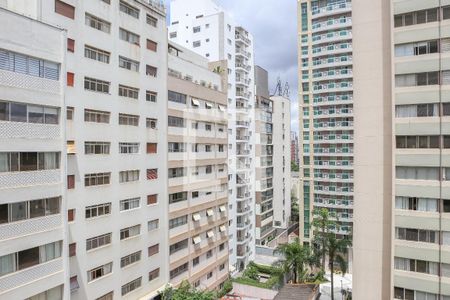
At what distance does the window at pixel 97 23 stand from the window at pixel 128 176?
10.1 m

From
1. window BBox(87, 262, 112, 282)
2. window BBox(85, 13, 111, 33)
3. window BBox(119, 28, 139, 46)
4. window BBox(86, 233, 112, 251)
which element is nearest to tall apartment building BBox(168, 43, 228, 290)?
window BBox(119, 28, 139, 46)

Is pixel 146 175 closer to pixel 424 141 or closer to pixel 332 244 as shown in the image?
pixel 332 244

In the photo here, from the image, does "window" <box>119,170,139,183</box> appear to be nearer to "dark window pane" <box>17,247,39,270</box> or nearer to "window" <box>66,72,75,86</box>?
"window" <box>66,72,75,86</box>

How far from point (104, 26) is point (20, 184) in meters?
12.5

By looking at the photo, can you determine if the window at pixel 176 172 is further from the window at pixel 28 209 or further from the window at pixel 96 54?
the window at pixel 28 209

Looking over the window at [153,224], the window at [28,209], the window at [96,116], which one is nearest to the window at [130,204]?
the window at [153,224]

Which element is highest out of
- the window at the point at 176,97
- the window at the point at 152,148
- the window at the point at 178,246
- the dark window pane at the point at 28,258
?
the window at the point at 176,97

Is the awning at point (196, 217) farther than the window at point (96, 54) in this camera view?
Yes

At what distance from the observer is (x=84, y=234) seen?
A: 21.3 metres

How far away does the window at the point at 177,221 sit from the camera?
95.9ft

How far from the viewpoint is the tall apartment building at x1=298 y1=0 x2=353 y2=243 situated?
46.6m

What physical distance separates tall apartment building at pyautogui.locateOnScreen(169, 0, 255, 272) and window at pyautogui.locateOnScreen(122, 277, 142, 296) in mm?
20935

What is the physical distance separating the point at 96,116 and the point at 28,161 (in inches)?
261

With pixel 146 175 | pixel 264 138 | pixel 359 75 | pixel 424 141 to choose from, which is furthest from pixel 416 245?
pixel 264 138
